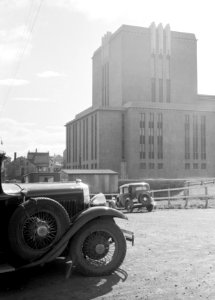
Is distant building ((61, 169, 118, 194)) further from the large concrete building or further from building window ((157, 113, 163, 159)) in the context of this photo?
building window ((157, 113, 163, 159))

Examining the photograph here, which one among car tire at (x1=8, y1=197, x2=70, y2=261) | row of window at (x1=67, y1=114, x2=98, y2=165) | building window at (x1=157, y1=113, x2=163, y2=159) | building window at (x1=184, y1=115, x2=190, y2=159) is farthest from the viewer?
row of window at (x1=67, y1=114, x2=98, y2=165)

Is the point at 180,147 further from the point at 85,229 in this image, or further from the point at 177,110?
the point at 85,229

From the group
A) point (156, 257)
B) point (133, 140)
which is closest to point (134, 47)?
point (133, 140)

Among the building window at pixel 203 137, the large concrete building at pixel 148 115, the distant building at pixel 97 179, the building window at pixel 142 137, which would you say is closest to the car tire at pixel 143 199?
the distant building at pixel 97 179

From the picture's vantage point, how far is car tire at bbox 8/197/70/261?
6.22 meters

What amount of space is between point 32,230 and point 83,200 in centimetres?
119

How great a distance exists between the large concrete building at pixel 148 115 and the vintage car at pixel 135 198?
5175 cm

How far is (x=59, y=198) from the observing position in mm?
6938

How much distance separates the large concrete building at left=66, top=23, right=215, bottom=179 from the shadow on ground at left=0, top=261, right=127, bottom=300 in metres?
72.2

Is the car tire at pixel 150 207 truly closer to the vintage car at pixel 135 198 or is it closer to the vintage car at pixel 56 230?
the vintage car at pixel 135 198

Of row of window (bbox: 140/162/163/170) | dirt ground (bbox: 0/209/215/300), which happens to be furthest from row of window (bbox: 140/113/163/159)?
dirt ground (bbox: 0/209/215/300)

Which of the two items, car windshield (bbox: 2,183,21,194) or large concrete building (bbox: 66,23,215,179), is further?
large concrete building (bbox: 66,23,215,179)

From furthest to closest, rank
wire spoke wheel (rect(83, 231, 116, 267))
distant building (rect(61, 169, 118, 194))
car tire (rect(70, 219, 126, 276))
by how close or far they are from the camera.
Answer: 1. distant building (rect(61, 169, 118, 194))
2. wire spoke wheel (rect(83, 231, 116, 267))
3. car tire (rect(70, 219, 126, 276))

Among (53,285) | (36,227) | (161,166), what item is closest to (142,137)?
(161,166)
